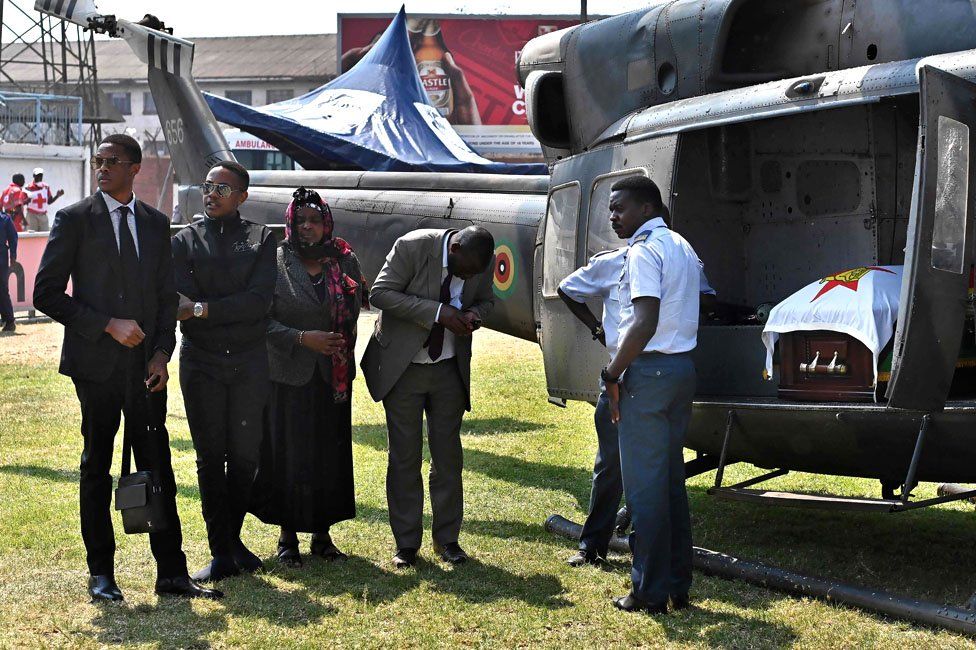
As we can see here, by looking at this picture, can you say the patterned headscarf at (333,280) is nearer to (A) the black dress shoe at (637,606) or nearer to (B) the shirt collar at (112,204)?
(B) the shirt collar at (112,204)

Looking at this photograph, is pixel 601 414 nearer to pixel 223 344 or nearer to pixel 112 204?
pixel 223 344

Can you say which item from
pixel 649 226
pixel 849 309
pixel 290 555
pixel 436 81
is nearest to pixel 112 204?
pixel 290 555

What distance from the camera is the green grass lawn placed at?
4.89 meters

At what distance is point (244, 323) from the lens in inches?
222

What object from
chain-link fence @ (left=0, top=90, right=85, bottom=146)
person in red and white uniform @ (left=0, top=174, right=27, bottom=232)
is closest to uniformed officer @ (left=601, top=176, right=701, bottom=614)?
person in red and white uniform @ (left=0, top=174, right=27, bottom=232)

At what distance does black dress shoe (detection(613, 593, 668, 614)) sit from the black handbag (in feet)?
6.50

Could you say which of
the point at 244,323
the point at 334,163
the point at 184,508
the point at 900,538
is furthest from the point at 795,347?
the point at 334,163

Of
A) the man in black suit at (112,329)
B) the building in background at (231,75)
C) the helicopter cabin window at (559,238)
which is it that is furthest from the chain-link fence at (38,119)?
the man in black suit at (112,329)

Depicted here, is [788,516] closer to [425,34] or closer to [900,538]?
[900,538]

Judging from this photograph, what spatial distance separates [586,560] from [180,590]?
6.46 ft

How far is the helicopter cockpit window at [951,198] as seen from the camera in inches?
192

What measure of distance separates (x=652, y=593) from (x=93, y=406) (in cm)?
248

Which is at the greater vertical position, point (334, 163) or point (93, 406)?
point (334, 163)

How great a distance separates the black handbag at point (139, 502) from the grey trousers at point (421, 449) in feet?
4.22
